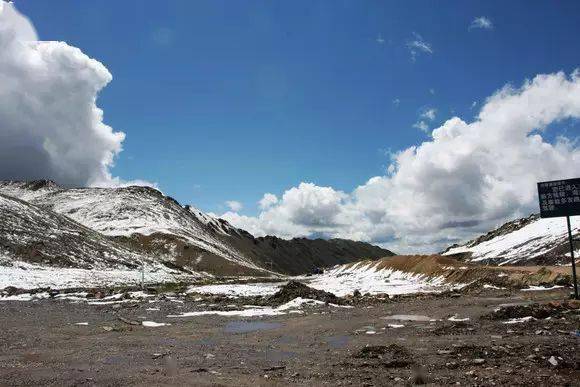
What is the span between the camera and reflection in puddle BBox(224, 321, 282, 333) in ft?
74.2

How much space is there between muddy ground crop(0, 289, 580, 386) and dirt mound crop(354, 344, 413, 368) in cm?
3

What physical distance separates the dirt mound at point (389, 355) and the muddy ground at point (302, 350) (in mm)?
29

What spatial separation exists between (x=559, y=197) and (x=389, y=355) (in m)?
23.8

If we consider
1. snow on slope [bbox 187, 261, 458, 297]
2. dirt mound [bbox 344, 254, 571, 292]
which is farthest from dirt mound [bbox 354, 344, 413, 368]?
snow on slope [bbox 187, 261, 458, 297]

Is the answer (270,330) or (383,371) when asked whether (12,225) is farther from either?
(383,371)

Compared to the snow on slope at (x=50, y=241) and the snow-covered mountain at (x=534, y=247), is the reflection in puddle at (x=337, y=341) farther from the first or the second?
the snow-covered mountain at (x=534, y=247)

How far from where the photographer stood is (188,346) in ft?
57.6

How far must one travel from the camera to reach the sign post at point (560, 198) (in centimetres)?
3178

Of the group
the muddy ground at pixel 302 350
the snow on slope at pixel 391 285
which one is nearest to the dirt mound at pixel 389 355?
the muddy ground at pixel 302 350

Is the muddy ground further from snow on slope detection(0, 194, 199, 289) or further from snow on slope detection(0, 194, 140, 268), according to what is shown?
snow on slope detection(0, 194, 140, 268)

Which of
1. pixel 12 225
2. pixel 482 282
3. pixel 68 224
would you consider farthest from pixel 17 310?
pixel 68 224

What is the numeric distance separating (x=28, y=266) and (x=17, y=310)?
48.5 m

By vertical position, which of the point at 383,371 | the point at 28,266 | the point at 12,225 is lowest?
the point at 383,371

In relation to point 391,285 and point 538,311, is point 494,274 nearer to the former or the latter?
point 391,285
